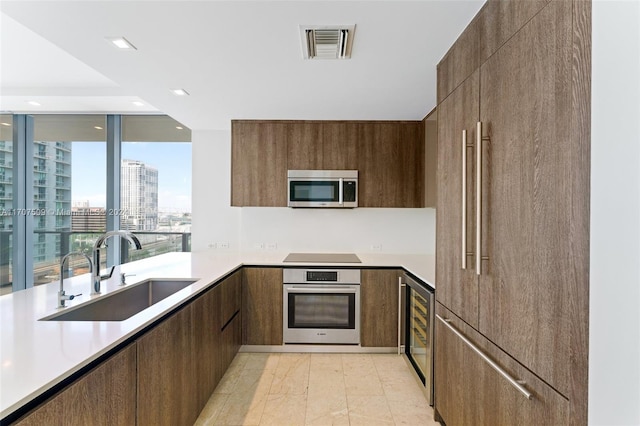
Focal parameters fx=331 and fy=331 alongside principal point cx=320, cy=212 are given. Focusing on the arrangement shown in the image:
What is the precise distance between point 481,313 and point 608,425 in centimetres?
67

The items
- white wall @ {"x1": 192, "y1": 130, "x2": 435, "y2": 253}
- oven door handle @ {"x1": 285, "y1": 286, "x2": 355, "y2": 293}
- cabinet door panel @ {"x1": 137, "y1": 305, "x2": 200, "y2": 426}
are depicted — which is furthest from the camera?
white wall @ {"x1": 192, "y1": 130, "x2": 435, "y2": 253}

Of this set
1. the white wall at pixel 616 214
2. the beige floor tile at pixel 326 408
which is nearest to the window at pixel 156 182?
the beige floor tile at pixel 326 408

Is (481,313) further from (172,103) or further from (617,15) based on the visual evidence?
(172,103)

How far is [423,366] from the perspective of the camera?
2508 millimetres

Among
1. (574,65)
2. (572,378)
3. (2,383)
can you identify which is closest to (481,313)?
(572,378)

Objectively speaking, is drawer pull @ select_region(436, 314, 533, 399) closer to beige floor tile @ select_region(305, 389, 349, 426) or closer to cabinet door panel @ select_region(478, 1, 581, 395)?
cabinet door panel @ select_region(478, 1, 581, 395)

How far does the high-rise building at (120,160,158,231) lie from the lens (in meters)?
4.23

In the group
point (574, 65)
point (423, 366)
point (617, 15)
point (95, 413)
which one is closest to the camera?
point (617, 15)

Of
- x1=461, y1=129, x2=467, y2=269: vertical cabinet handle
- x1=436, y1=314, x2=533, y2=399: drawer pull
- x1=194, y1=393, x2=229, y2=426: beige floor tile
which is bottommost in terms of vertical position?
x1=194, y1=393, x2=229, y2=426: beige floor tile

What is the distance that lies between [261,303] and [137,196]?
2.33 m

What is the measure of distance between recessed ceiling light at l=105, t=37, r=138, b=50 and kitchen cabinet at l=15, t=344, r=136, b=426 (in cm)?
165

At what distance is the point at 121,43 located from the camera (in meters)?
1.91

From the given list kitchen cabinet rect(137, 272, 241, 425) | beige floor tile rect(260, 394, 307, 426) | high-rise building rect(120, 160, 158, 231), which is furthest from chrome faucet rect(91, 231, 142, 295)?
high-rise building rect(120, 160, 158, 231)

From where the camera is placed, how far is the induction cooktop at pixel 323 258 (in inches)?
132
